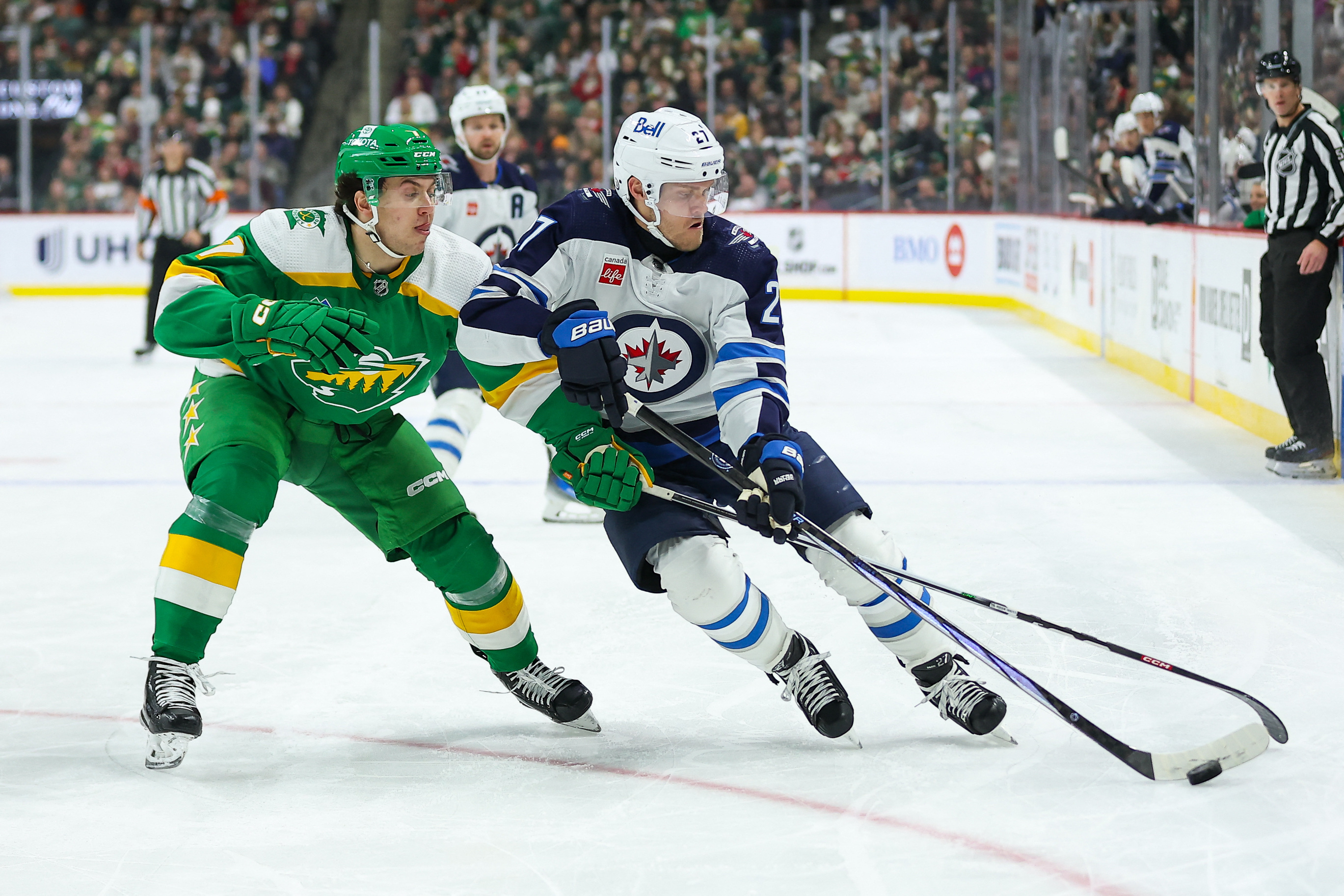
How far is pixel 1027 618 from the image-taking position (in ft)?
8.35

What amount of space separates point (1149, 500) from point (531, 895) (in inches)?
136

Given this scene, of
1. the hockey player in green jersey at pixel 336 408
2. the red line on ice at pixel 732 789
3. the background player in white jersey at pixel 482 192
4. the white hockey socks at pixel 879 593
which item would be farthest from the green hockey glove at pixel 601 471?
the background player in white jersey at pixel 482 192

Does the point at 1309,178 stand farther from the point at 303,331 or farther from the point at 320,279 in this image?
the point at 303,331

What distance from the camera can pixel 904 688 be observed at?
3.02m

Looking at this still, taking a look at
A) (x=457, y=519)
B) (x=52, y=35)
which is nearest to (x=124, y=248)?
(x=52, y=35)

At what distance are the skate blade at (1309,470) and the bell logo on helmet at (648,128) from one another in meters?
3.49

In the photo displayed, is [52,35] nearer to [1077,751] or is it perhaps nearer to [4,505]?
[4,505]

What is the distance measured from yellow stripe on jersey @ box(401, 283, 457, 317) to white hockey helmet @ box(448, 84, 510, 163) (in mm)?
2501

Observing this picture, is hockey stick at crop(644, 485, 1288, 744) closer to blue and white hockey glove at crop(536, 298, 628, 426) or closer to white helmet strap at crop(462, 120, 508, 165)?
blue and white hockey glove at crop(536, 298, 628, 426)

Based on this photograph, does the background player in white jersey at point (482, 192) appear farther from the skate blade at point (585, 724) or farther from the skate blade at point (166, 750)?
the skate blade at point (166, 750)

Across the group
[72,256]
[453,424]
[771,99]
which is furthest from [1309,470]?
[72,256]

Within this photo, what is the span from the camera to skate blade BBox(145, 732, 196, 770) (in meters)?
2.55

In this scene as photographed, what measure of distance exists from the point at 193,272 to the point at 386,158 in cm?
39

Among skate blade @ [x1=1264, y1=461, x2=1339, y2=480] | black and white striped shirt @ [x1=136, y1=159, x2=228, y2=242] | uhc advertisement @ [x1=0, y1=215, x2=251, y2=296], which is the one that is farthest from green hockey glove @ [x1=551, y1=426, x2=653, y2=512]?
uhc advertisement @ [x1=0, y1=215, x2=251, y2=296]
